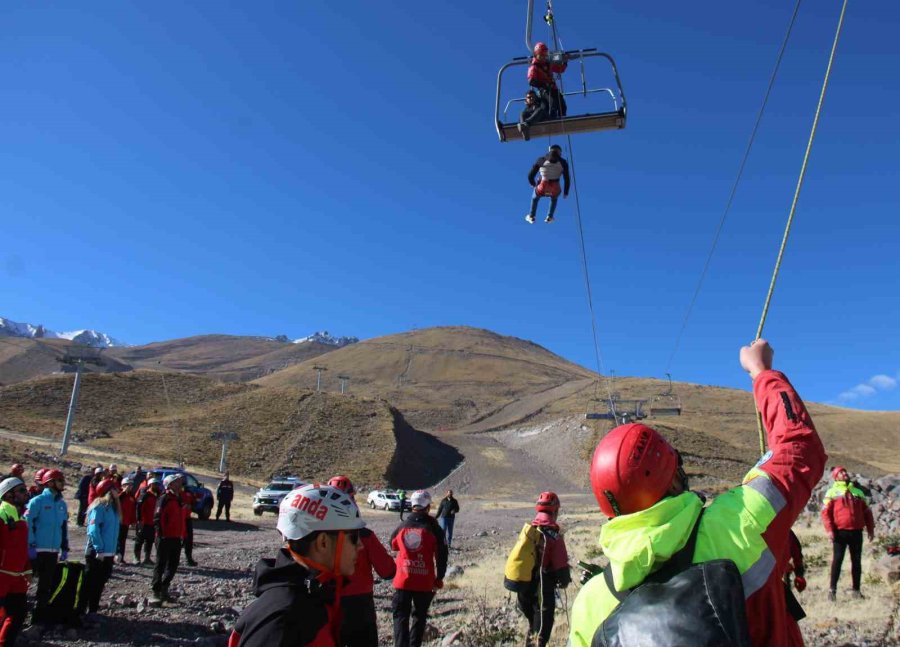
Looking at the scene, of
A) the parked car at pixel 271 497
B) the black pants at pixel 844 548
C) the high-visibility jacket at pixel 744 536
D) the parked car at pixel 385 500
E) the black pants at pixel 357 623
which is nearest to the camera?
the high-visibility jacket at pixel 744 536

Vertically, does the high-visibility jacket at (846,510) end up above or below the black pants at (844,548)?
above

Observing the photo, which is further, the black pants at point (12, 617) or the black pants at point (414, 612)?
the black pants at point (414, 612)

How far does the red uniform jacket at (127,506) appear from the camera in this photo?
49.0 ft

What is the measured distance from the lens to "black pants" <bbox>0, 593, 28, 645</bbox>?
270 inches

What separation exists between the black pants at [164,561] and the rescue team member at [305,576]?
883cm

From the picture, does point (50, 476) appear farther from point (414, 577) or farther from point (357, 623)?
point (357, 623)

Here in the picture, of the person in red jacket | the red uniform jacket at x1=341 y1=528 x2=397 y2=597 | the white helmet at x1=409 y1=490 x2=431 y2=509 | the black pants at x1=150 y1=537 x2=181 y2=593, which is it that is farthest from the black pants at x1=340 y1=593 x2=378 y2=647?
the person in red jacket

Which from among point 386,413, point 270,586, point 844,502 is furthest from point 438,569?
point 386,413

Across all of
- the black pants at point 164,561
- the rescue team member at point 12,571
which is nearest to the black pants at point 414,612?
the rescue team member at point 12,571

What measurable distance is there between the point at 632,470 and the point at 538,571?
622cm

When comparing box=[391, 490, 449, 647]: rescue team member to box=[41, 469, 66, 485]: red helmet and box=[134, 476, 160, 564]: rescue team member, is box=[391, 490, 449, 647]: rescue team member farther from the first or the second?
box=[134, 476, 160, 564]: rescue team member

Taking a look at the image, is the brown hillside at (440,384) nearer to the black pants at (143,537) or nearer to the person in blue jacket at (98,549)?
the black pants at (143,537)

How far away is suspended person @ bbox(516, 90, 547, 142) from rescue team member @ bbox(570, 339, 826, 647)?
746 cm

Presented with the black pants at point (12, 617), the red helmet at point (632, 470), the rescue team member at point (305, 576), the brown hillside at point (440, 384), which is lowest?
the black pants at point (12, 617)
